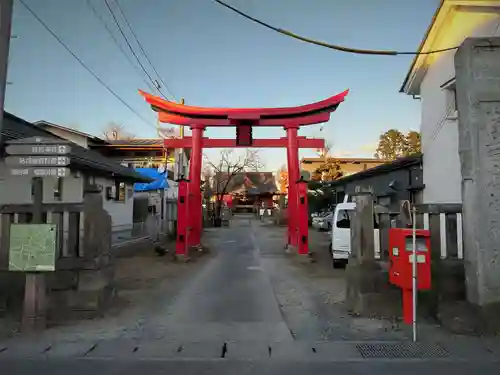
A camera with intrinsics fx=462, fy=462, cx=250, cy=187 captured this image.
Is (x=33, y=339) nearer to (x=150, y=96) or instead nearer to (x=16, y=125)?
(x=16, y=125)

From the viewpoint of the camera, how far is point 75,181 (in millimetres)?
15680

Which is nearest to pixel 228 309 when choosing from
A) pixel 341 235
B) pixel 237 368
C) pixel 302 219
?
pixel 237 368

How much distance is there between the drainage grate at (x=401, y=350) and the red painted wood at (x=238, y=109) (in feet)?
44.6

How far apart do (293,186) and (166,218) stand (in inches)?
406

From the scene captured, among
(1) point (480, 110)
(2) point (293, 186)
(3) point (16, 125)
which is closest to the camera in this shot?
(1) point (480, 110)

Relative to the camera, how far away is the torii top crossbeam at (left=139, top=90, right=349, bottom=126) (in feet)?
61.2

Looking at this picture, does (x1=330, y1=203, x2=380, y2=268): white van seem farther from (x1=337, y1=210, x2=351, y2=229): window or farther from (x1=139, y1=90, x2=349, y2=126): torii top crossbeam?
(x1=139, y1=90, x2=349, y2=126): torii top crossbeam

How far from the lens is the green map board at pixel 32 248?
675 cm

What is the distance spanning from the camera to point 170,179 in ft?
113

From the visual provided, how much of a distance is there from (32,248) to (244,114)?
12.8m

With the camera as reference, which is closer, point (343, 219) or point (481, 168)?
point (481, 168)

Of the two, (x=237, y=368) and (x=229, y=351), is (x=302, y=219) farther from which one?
(x=237, y=368)

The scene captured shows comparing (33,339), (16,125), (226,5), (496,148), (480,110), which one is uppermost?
(226,5)

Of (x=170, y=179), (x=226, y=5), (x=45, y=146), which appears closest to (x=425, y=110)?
(x=226, y=5)
